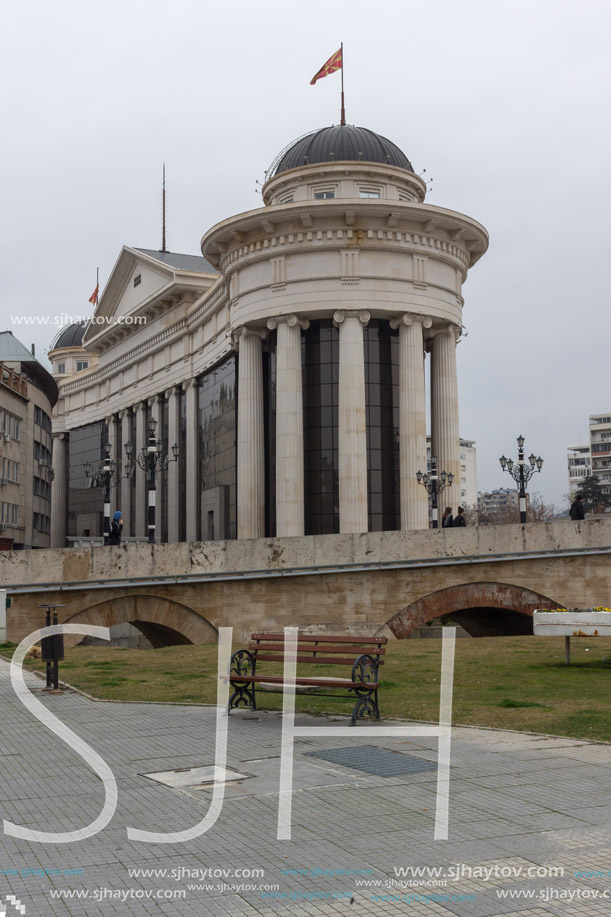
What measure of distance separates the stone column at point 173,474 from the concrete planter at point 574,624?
43.6 m

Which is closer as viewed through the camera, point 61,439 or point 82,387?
point 82,387

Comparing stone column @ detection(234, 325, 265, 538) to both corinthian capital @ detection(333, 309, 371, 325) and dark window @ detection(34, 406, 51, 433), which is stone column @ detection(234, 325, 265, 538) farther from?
dark window @ detection(34, 406, 51, 433)

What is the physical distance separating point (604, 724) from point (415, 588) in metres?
15.0

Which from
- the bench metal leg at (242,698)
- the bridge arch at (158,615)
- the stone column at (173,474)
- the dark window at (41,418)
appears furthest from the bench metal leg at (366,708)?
the dark window at (41,418)

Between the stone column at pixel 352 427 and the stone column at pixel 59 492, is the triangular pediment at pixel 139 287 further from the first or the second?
the stone column at pixel 352 427

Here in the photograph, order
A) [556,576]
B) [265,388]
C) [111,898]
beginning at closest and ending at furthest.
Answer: [111,898]
[556,576]
[265,388]

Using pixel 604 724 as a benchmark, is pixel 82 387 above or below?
above

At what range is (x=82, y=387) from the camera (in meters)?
81.9

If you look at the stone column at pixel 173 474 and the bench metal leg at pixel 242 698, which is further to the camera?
the stone column at pixel 173 474

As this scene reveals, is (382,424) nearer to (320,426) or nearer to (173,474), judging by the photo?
(320,426)

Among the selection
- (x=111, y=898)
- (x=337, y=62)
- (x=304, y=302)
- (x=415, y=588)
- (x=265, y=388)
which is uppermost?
(x=337, y=62)

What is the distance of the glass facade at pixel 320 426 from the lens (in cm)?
4341

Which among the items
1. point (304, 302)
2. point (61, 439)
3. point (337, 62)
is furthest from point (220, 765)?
point (61, 439)

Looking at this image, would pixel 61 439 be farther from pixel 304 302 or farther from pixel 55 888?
pixel 55 888
